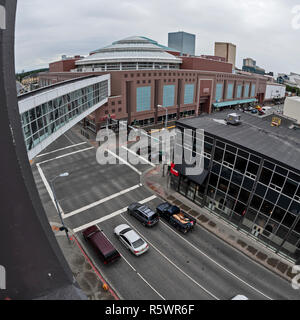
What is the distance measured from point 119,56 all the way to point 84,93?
27.0 m

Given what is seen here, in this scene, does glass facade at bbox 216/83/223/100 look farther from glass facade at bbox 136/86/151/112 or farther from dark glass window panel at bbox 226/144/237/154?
dark glass window panel at bbox 226/144/237/154

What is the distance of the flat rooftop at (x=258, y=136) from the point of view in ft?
61.6

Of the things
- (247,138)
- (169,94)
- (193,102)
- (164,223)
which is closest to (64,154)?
(164,223)

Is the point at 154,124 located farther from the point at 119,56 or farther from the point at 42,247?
the point at 42,247

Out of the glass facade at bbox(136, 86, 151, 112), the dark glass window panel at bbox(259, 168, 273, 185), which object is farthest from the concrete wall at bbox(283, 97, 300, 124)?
the dark glass window panel at bbox(259, 168, 273, 185)

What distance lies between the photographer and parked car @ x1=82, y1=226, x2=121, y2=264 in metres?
17.1

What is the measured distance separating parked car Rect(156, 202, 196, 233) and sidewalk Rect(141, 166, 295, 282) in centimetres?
161

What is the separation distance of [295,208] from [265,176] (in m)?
3.29

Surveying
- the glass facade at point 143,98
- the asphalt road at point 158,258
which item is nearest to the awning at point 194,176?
the asphalt road at point 158,258

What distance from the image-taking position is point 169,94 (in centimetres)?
5631

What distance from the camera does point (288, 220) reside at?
1808 cm

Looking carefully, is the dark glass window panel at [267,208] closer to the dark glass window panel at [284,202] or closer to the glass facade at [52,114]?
the dark glass window panel at [284,202]

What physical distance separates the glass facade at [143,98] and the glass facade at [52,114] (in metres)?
13.8
